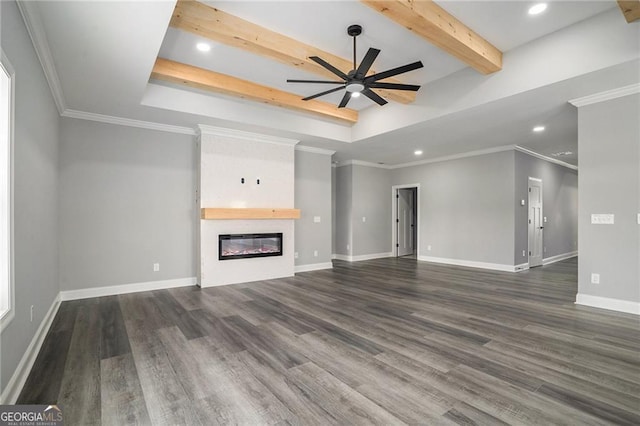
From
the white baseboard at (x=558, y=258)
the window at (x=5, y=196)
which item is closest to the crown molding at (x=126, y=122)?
the window at (x=5, y=196)

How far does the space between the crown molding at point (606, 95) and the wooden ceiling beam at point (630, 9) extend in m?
1.10

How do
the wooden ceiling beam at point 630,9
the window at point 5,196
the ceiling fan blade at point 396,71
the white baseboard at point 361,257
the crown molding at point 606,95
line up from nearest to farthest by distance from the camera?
the window at point 5,196, the wooden ceiling beam at point 630,9, the ceiling fan blade at point 396,71, the crown molding at point 606,95, the white baseboard at point 361,257

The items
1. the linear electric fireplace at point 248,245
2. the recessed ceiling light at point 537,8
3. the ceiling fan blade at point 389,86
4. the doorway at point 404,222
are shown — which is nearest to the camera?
the recessed ceiling light at point 537,8

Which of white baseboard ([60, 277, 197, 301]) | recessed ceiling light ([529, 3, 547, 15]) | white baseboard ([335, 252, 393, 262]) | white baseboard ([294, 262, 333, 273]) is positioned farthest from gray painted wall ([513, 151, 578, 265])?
white baseboard ([60, 277, 197, 301])

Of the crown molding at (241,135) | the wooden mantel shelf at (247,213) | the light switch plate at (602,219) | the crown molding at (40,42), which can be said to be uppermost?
the crown molding at (40,42)

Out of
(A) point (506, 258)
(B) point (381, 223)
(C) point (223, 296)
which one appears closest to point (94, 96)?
(C) point (223, 296)

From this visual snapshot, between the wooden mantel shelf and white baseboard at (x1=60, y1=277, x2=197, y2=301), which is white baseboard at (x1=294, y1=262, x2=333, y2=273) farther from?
white baseboard at (x1=60, y1=277, x2=197, y2=301)

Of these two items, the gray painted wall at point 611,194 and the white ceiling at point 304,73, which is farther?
the gray painted wall at point 611,194

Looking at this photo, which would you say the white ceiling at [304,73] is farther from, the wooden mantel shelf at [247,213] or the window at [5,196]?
the wooden mantel shelf at [247,213]

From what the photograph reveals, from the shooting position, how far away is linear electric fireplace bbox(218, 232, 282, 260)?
5.20 meters

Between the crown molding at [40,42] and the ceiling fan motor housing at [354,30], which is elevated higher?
the ceiling fan motor housing at [354,30]

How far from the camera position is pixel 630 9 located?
263 centimetres

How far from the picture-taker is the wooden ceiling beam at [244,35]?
9.16ft

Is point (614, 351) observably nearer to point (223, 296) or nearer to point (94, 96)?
point (223, 296)
